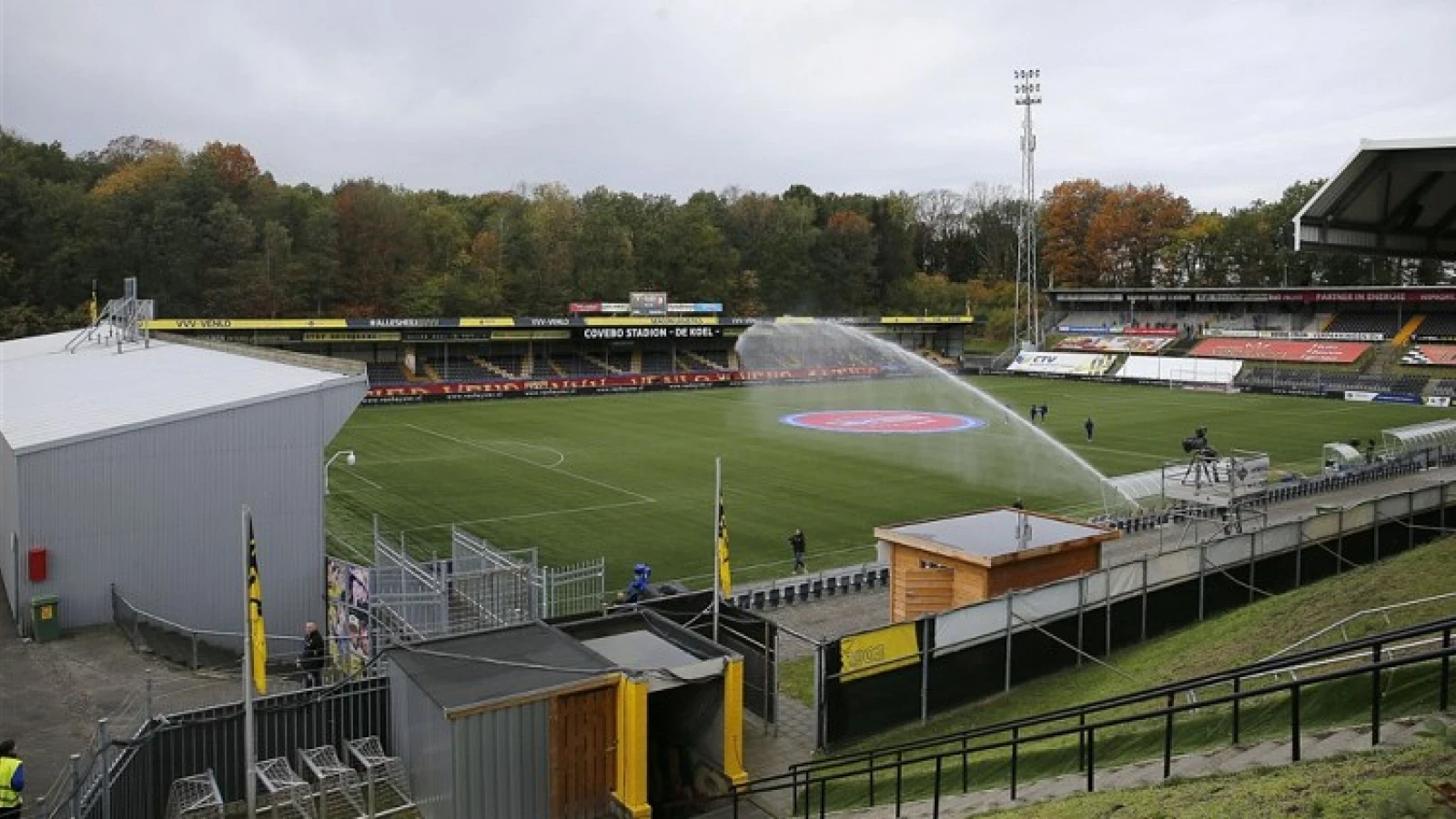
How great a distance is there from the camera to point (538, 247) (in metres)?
106

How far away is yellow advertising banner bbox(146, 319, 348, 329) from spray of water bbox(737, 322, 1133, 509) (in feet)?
108

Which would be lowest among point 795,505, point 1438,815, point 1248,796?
point 795,505

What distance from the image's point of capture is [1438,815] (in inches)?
246

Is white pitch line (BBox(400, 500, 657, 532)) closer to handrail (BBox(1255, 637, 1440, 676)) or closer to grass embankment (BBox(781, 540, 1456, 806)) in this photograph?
grass embankment (BBox(781, 540, 1456, 806))

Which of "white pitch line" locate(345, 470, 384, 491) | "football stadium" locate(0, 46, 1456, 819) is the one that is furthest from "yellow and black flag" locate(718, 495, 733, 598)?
"white pitch line" locate(345, 470, 384, 491)

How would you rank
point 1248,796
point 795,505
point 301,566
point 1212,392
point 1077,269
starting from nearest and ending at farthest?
1. point 1248,796
2. point 301,566
3. point 795,505
4. point 1212,392
5. point 1077,269

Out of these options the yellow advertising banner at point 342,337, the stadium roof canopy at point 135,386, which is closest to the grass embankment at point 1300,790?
the stadium roof canopy at point 135,386

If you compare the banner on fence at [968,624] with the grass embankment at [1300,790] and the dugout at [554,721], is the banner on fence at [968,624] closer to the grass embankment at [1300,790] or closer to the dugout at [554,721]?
the dugout at [554,721]

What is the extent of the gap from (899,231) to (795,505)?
10442cm

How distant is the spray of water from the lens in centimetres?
3988

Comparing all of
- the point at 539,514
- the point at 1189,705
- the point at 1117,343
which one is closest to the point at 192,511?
the point at 539,514

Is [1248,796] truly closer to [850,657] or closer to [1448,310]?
[850,657]

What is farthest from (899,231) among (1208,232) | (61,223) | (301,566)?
(301,566)

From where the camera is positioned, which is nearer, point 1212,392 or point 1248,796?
point 1248,796
